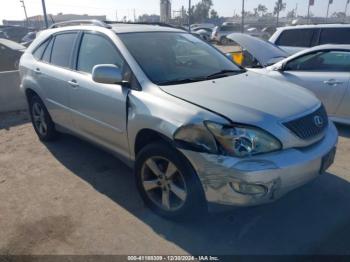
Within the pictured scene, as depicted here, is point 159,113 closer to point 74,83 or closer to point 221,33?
point 74,83

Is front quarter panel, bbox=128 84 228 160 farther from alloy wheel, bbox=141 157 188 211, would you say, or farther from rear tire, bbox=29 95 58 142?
rear tire, bbox=29 95 58 142

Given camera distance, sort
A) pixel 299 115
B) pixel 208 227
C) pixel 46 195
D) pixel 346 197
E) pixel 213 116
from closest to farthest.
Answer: pixel 213 116, pixel 299 115, pixel 208 227, pixel 346 197, pixel 46 195

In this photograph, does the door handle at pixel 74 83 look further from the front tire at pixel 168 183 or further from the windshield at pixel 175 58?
the front tire at pixel 168 183

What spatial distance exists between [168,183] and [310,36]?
21.2 feet

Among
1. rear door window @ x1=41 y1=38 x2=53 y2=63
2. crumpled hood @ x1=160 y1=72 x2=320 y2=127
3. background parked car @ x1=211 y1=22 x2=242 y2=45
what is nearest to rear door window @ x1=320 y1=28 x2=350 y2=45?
crumpled hood @ x1=160 y1=72 x2=320 y2=127

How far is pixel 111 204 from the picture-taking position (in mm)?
3383

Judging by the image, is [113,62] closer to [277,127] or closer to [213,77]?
[213,77]

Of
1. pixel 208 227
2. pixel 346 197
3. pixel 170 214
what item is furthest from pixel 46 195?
pixel 346 197

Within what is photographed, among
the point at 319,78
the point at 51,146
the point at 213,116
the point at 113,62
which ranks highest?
the point at 113,62

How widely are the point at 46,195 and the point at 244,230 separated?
216cm

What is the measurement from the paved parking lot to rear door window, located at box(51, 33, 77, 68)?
1.39m

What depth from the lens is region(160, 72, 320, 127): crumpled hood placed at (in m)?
2.60

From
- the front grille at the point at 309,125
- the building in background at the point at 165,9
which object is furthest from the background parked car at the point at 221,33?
the front grille at the point at 309,125

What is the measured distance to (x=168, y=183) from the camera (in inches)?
115
